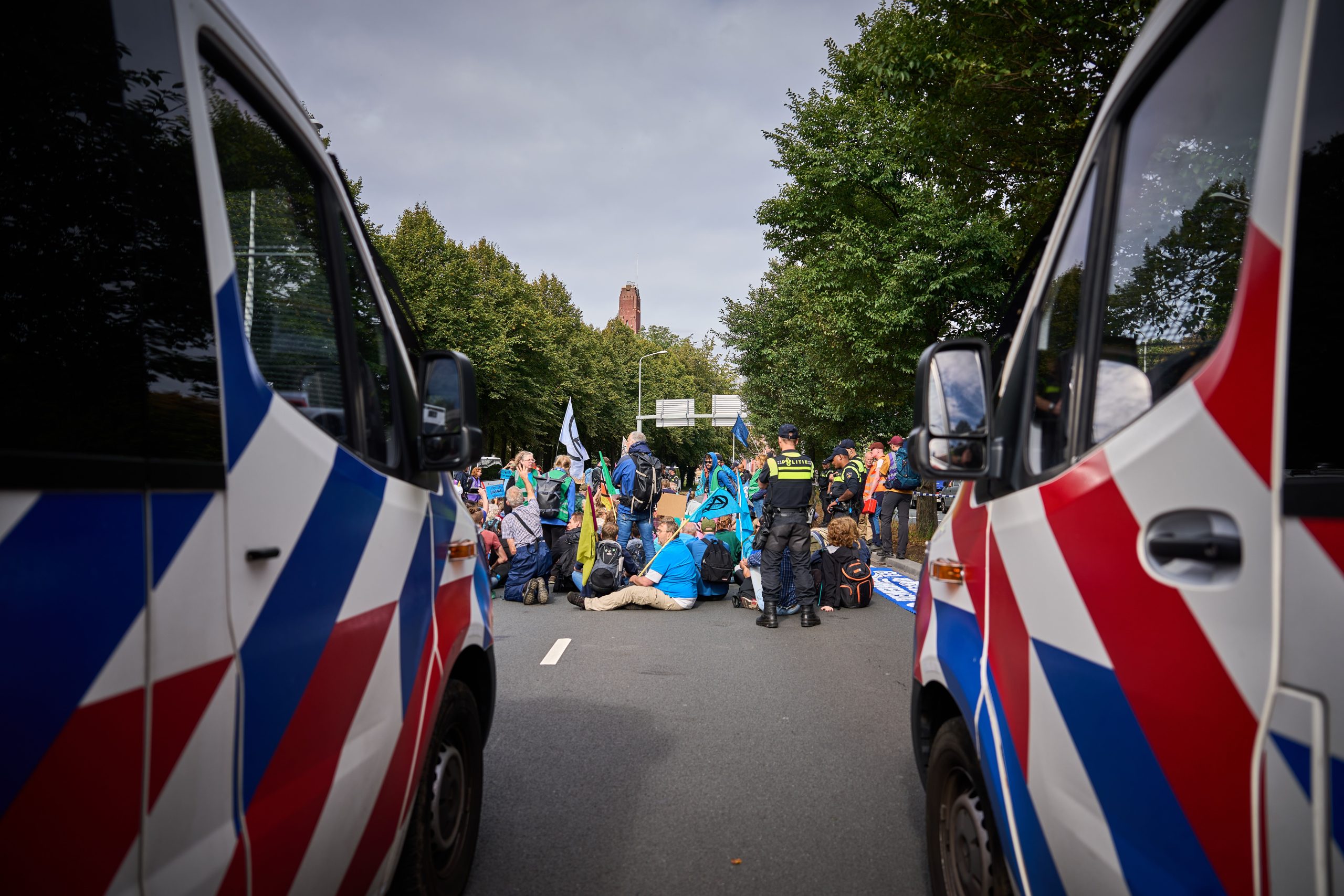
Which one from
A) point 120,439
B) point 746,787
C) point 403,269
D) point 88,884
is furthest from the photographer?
point 403,269

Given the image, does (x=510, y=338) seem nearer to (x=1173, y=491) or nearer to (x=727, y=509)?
(x=727, y=509)

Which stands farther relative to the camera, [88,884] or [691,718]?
[691,718]

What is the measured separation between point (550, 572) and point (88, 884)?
10316 mm

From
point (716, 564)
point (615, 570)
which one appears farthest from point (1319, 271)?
point (716, 564)

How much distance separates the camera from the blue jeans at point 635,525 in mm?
12828

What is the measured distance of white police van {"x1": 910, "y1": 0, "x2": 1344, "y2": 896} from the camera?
1257 mm

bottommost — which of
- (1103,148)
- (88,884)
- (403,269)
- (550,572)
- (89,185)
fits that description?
(550,572)

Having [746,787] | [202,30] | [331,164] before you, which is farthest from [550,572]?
[202,30]

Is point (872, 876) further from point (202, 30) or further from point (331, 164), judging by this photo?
point (202, 30)

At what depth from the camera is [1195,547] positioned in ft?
4.65

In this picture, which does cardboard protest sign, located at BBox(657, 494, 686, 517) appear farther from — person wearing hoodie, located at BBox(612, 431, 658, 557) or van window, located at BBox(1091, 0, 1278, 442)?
van window, located at BBox(1091, 0, 1278, 442)

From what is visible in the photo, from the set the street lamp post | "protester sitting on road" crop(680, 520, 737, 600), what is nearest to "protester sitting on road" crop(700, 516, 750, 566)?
"protester sitting on road" crop(680, 520, 737, 600)

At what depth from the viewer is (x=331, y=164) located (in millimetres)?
2418

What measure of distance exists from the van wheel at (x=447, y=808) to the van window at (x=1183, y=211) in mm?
2032
